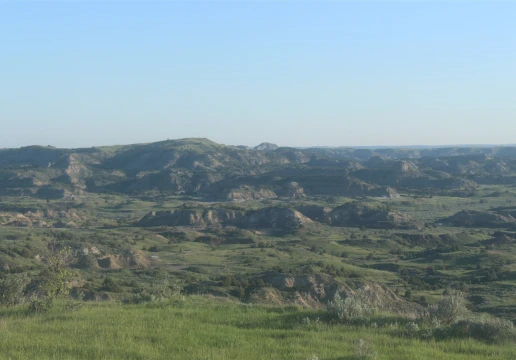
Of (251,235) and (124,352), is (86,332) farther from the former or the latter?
(251,235)

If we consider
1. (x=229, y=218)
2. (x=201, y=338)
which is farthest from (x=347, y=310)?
(x=229, y=218)

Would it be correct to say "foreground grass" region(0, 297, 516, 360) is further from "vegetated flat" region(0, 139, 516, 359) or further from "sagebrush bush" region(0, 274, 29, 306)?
"sagebrush bush" region(0, 274, 29, 306)

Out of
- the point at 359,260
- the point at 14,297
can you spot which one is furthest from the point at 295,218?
the point at 14,297

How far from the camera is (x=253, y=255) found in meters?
74.4

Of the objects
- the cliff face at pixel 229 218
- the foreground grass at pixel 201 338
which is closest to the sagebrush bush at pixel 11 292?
the foreground grass at pixel 201 338

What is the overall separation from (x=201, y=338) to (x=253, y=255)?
206ft

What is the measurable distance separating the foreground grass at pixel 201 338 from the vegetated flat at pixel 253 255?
0.17ft

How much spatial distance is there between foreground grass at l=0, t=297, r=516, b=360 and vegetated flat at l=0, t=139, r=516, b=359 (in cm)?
5

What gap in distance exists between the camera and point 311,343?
37.7 ft

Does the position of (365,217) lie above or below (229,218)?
below

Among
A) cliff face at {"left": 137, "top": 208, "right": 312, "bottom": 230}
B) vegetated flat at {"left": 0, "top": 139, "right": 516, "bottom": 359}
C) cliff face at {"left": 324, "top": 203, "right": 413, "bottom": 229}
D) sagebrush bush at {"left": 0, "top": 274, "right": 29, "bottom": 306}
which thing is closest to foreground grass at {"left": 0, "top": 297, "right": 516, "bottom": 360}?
vegetated flat at {"left": 0, "top": 139, "right": 516, "bottom": 359}

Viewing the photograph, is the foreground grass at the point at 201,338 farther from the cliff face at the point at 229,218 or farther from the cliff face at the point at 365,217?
the cliff face at the point at 365,217

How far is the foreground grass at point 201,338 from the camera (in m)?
10.7

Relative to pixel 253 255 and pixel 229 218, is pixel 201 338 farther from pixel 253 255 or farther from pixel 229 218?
pixel 229 218
